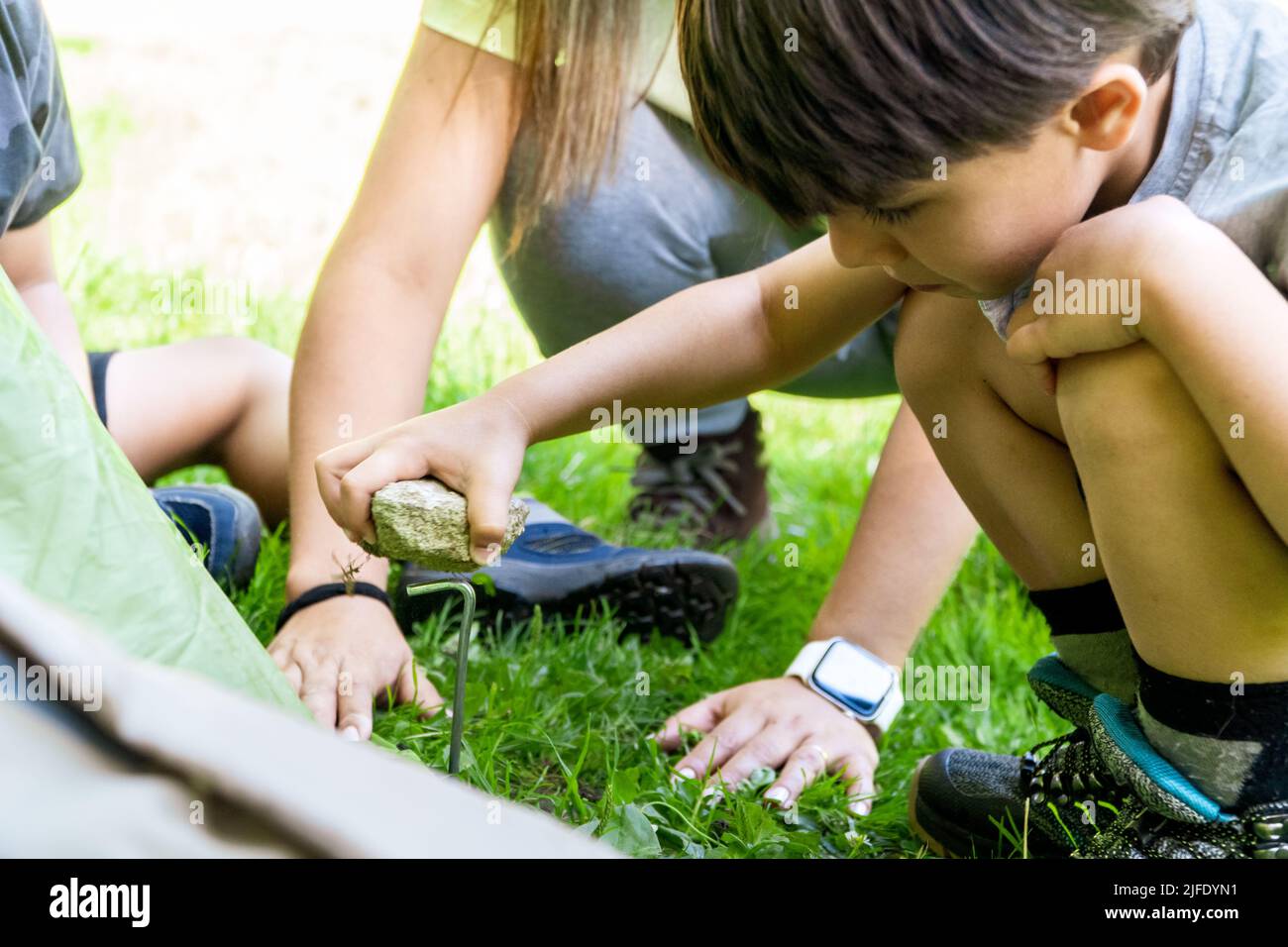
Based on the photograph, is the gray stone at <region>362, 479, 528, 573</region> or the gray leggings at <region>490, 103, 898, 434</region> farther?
the gray leggings at <region>490, 103, 898, 434</region>

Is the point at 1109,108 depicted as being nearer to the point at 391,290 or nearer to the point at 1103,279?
the point at 1103,279

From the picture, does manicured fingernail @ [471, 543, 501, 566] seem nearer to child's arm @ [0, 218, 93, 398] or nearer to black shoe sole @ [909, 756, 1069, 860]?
black shoe sole @ [909, 756, 1069, 860]

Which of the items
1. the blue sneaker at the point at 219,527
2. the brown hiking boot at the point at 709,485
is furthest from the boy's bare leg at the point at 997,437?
the brown hiking boot at the point at 709,485

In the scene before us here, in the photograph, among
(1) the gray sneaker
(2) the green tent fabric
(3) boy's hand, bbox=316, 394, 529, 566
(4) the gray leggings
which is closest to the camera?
(2) the green tent fabric

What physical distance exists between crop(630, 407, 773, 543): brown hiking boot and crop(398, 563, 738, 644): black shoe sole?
1.66 ft

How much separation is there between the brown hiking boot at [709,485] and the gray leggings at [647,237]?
0.35m

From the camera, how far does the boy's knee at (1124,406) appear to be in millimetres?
1147

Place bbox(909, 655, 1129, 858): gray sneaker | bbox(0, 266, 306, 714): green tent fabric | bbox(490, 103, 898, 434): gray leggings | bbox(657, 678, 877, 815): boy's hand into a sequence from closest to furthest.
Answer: bbox(0, 266, 306, 714): green tent fabric, bbox(909, 655, 1129, 858): gray sneaker, bbox(657, 678, 877, 815): boy's hand, bbox(490, 103, 898, 434): gray leggings

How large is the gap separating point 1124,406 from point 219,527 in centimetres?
121

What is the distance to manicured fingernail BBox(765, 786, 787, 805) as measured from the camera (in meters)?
1.53

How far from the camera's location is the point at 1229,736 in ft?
3.94

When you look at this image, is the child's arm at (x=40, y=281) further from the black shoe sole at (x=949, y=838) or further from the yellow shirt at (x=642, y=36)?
the black shoe sole at (x=949, y=838)

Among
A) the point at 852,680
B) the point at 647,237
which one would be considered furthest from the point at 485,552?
the point at 647,237

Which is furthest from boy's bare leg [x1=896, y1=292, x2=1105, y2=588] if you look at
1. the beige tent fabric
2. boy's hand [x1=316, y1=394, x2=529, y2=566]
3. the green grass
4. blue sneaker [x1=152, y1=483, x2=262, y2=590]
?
blue sneaker [x1=152, y1=483, x2=262, y2=590]
